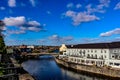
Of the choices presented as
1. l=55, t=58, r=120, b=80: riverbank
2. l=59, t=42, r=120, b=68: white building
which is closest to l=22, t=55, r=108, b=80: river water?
l=55, t=58, r=120, b=80: riverbank

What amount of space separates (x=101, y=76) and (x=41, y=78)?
1846 centimetres

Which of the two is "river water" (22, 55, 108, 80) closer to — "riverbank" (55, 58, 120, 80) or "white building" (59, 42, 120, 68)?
"riverbank" (55, 58, 120, 80)

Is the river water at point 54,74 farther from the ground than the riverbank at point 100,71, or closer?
closer

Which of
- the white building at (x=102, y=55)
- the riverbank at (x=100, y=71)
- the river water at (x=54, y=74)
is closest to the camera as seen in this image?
the riverbank at (x=100, y=71)

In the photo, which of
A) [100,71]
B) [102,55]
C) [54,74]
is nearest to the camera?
[100,71]

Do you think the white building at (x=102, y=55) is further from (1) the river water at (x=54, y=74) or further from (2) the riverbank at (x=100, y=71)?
(1) the river water at (x=54, y=74)

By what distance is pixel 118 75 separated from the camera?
65.1 metres

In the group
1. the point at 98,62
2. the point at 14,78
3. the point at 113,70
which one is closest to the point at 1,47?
the point at 98,62

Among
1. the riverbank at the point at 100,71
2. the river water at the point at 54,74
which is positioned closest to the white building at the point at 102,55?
the riverbank at the point at 100,71

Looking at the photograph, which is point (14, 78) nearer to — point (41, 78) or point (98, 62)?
point (41, 78)

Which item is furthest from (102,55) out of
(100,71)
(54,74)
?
(54,74)

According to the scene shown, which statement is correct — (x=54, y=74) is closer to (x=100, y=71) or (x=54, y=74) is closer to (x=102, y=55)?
(x=100, y=71)

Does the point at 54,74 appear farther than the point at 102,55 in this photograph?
No

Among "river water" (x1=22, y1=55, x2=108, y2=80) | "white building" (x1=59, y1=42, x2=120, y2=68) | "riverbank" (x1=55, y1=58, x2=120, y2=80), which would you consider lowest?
"river water" (x1=22, y1=55, x2=108, y2=80)
